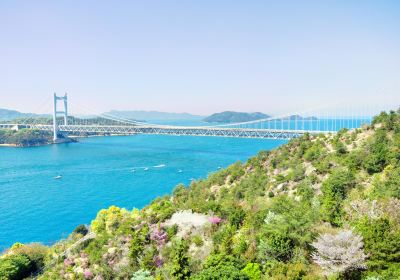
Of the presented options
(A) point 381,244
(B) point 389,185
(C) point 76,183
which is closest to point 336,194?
(B) point 389,185

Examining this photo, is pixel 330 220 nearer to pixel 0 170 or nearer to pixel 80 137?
pixel 0 170

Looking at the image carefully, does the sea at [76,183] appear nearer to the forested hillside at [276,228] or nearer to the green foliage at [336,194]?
the forested hillside at [276,228]

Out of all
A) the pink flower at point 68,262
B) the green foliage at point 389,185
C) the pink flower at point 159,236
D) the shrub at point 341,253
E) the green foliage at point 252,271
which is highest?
the green foliage at point 389,185

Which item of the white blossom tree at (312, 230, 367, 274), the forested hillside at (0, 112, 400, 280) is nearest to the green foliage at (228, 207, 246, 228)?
the forested hillside at (0, 112, 400, 280)

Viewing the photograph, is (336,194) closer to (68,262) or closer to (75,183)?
(68,262)

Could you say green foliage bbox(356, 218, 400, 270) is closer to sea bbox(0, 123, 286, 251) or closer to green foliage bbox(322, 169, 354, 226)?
green foliage bbox(322, 169, 354, 226)

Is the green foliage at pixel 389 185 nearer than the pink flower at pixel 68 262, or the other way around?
the green foliage at pixel 389 185

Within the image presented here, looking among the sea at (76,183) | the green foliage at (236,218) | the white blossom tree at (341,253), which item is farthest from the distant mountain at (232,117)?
the white blossom tree at (341,253)

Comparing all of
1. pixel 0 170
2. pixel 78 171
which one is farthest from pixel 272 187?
pixel 0 170
